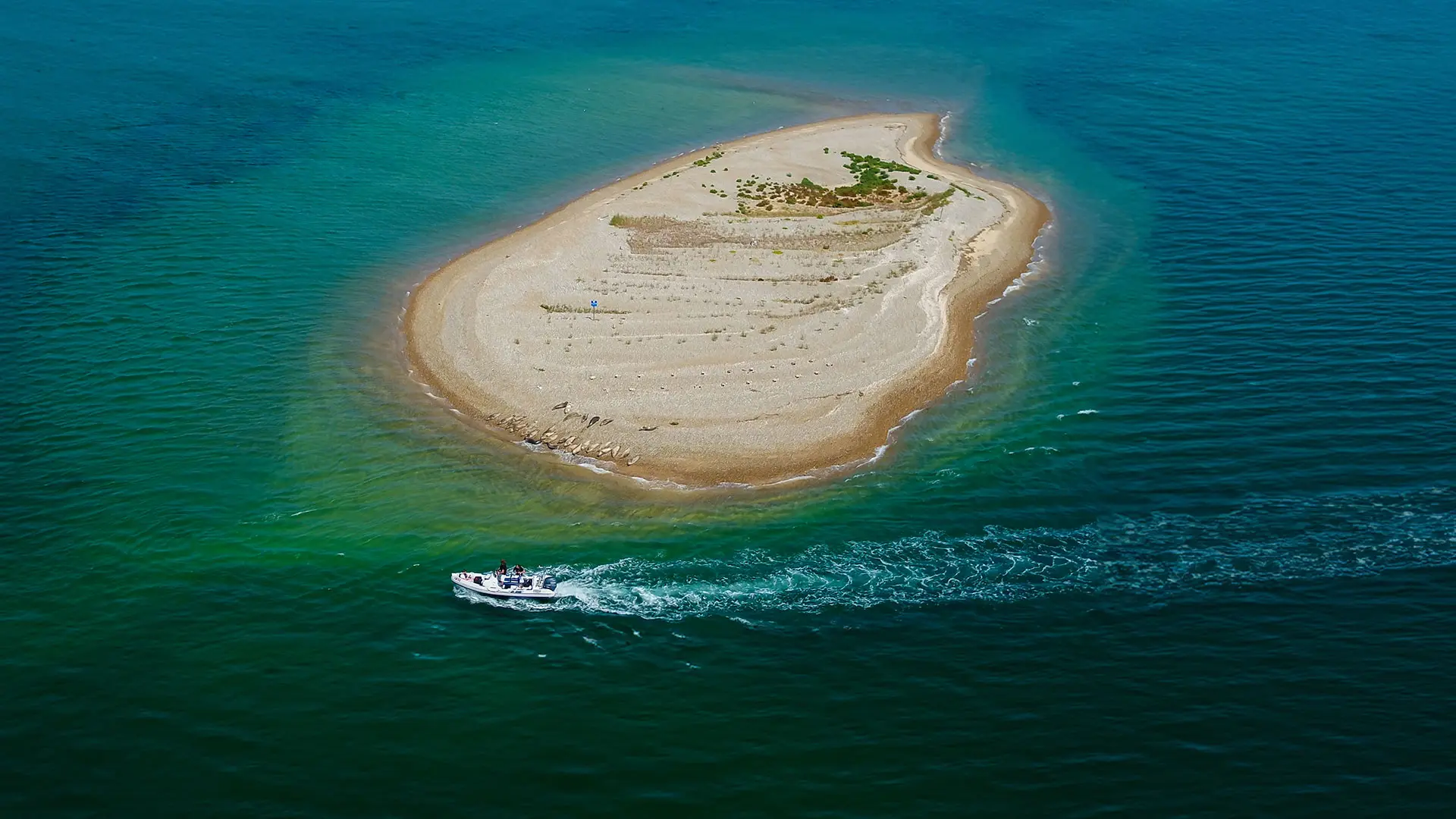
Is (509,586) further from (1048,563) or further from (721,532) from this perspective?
(1048,563)

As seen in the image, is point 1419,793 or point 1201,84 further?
point 1201,84

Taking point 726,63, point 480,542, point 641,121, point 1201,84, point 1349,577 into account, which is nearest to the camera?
point 1349,577

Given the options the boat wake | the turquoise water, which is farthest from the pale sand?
the boat wake

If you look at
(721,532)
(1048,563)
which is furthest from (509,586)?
(1048,563)

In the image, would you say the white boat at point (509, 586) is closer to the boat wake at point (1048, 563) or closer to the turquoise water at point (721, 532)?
the boat wake at point (1048, 563)

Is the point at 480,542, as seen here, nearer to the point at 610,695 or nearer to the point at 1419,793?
the point at 610,695

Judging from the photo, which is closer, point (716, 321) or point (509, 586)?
point (509, 586)

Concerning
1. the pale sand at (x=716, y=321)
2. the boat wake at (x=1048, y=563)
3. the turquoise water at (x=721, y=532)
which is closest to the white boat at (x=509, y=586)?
the boat wake at (x=1048, y=563)

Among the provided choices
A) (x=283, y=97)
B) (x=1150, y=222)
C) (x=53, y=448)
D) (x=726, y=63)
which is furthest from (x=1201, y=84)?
(x=53, y=448)
